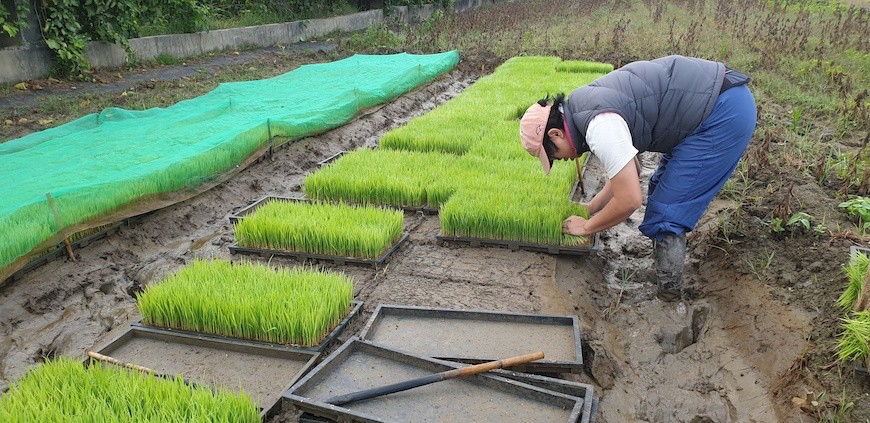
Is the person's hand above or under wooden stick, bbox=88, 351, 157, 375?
above

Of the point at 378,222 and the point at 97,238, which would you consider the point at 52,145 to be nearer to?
the point at 97,238

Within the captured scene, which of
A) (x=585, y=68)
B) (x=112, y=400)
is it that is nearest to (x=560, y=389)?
(x=112, y=400)

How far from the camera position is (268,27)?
1216cm

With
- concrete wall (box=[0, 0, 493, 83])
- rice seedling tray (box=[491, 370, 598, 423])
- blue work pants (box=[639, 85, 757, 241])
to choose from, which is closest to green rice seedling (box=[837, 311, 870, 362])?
blue work pants (box=[639, 85, 757, 241])

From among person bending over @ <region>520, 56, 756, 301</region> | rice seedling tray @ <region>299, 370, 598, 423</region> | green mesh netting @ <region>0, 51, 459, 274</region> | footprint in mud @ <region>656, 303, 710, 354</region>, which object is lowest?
footprint in mud @ <region>656, 303, 710, 354</region>

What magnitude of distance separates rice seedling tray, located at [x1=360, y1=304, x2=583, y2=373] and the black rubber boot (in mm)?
855

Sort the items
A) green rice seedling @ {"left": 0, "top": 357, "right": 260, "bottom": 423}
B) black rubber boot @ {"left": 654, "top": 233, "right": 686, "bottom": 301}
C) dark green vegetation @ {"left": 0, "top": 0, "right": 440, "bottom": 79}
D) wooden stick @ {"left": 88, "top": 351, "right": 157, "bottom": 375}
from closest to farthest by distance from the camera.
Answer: green rice seedling @ {"left": 0, "top": 357, "right": 260, "bottom": 423} → wooden stick @ {"left": 88, "top": 351, "right": 157, "bottom": 375} → black rubber boot @ {"left": 654, "top": 233, "right": 686, "bottom": 301} → dark green vegetation @ {"left": 0, "top": 0, "right": 440, "bottom": 79}

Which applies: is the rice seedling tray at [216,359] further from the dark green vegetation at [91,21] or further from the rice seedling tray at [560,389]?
the dark green vegetation at [91,21]

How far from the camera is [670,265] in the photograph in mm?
3344

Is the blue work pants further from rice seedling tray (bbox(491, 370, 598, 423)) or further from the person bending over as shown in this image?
rice seedling tray (bbox(491, 370, 598, 423))

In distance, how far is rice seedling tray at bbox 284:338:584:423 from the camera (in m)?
2.22

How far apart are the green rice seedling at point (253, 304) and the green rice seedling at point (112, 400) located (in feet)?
1.75

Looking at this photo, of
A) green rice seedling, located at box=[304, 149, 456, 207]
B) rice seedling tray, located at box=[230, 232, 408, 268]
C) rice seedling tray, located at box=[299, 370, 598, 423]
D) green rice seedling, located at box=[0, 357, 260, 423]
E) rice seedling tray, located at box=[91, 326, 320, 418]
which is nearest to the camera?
green rice seedling, located at box=[0, 357, 260, 423]

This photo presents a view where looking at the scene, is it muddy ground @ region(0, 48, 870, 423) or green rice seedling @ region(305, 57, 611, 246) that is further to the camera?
green rice seedling @ region(305, 57, 611, 246)
